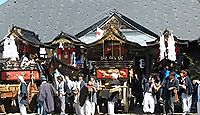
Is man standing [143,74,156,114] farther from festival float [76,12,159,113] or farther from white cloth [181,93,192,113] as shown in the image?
white cloth [181,93,192,113]

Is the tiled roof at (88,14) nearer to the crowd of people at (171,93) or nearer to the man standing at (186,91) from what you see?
the crowd of people at (171,93)

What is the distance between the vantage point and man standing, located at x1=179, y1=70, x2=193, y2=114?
1534 centimetres

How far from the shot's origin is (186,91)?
605 inches

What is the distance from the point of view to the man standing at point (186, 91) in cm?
1534

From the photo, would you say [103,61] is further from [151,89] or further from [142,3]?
[142,3]

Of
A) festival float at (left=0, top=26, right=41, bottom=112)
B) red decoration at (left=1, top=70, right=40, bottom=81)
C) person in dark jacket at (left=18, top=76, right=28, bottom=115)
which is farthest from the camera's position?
red decoration at (left=1, top=70, right=40, bottom=81)

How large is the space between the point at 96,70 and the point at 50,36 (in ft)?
16.0

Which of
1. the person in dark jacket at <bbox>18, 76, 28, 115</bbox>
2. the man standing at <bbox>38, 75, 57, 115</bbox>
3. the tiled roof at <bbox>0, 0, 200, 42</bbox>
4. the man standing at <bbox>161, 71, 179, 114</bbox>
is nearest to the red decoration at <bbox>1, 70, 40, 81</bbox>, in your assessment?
the person in dark jacket at <bbox>18, 76, 28, 115</bbox>

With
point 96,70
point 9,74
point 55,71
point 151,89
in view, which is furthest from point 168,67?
point 9,74

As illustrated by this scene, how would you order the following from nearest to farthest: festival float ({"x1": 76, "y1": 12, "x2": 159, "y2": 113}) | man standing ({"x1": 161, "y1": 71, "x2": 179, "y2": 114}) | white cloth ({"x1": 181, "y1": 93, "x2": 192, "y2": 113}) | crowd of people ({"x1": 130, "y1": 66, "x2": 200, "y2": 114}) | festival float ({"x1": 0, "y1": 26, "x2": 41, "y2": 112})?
man standing ({"x1": 161, "y1": 71, "x2": 179, "y2": 114}), crowd of people ({"x1": 130, "y1": 66, "x2": 200, "y2": 114}), white cloth ({"x1": 181, "y1": 93, "x2": 192, "y2": 113}), festival float ({"x1": 76, "y1": 12, "x2": 159, "y2": 113}), festival float ({"x1": 0, "y1": 26, "x2": 41, "y2": 112})

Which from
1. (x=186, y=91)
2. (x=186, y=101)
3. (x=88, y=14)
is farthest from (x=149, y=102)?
(x=88, y=14)

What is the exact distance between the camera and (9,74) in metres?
17.9

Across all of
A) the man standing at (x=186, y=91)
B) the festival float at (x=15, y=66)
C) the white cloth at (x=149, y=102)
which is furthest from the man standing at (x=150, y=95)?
the festival float at (x=15, y=66)

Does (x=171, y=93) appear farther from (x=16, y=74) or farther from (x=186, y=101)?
(x=16, y=74)
